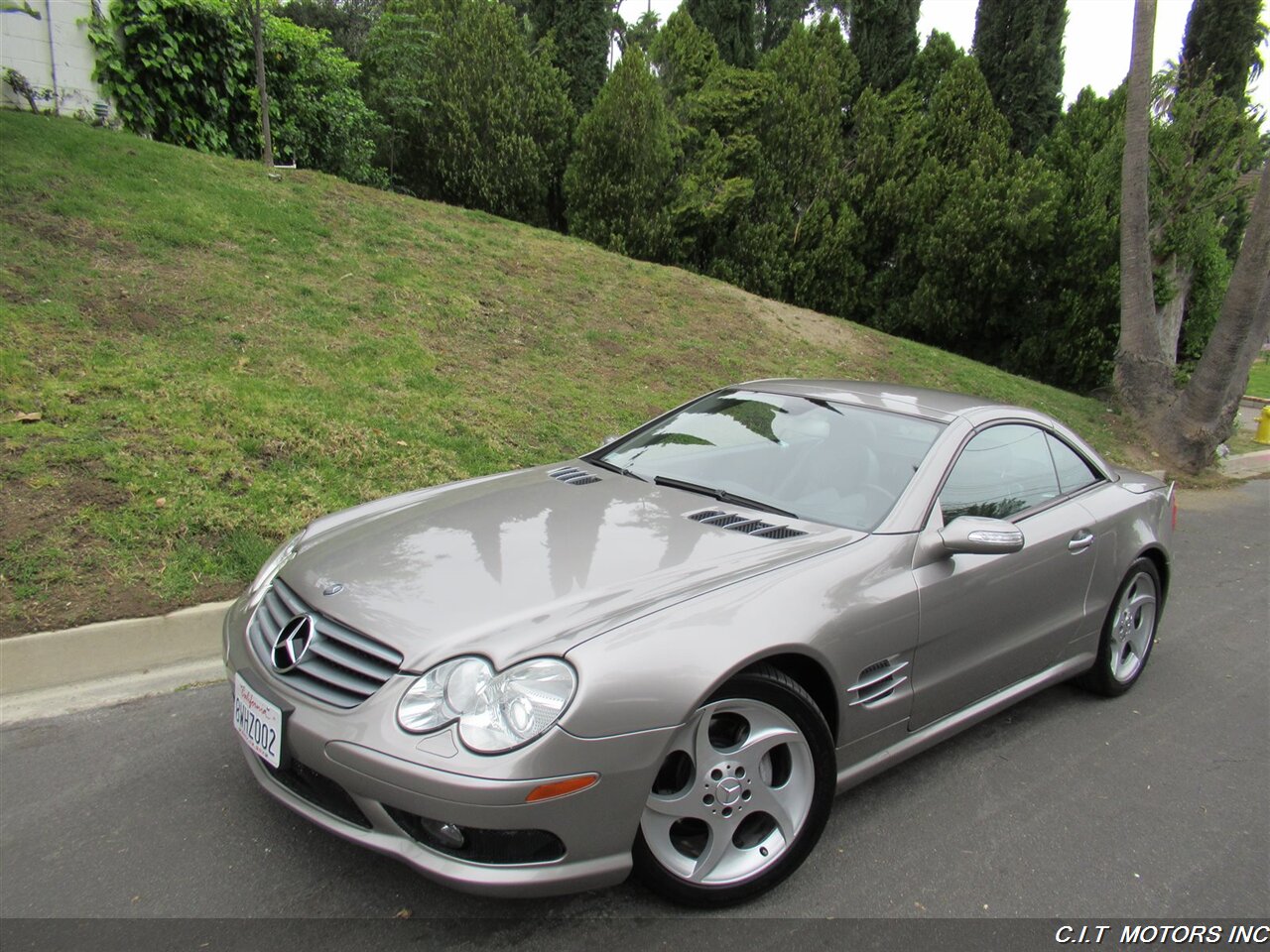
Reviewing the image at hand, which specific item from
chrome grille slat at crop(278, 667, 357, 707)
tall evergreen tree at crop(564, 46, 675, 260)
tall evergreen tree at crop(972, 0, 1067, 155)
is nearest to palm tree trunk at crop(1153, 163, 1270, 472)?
tall evergreen tree at crop(972, 0, 1067, 155)

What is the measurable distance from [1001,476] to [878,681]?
1265 millimetres

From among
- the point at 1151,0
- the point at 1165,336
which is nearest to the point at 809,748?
the point at 1151,0

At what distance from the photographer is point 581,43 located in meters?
18.6

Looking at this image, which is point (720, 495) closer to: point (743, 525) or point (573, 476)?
point (743, 525)

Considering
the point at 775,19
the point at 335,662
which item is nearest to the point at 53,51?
the point at 335,662

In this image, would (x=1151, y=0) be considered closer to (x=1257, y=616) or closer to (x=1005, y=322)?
(x=1005, y=322)

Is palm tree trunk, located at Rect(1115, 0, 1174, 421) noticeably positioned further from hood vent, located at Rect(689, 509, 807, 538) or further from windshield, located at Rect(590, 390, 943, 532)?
hood vent, located at Rect(689, 509, 807, 538)

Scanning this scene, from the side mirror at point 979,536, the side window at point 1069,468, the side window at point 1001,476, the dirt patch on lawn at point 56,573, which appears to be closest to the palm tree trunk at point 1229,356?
the side window at point 1069,468

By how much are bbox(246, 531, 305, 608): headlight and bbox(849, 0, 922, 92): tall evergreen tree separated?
17.3 metres

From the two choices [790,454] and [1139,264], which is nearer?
[790,454]

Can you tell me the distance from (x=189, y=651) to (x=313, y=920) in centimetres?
224

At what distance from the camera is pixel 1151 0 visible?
423 inches

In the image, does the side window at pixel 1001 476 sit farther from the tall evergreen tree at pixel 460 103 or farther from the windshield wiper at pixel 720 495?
the tall evergreen tree at pixel 460 103

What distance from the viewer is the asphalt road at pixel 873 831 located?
2574 mm
